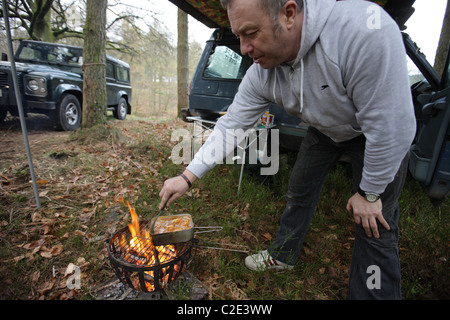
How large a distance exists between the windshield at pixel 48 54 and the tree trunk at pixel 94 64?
131 inches

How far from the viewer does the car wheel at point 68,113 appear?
19.3 ft

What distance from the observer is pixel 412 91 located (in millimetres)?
3582

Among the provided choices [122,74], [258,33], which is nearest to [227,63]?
[258,33]

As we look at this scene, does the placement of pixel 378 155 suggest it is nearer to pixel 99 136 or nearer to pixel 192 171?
pixel 192 171

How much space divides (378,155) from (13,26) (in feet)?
57.8

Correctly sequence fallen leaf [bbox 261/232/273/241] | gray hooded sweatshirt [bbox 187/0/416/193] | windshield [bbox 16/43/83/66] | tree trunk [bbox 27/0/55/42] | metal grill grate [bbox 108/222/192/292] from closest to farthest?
1. gray hooded sweatshirt [bbox 187/0/416/193]
2. metal grill grate [bbox 108/222/192/292]
3. fallen leaf [bbox 261/232/273/241]
4. windshield [bbox 16/43/83/66]
5. tree trunk [bbox 27/0/55/42]

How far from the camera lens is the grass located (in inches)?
75.1

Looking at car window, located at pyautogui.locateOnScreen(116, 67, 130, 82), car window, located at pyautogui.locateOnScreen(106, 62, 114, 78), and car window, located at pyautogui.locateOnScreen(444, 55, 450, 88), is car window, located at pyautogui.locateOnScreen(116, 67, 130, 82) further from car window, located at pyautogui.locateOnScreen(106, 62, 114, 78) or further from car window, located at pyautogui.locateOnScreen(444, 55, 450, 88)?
car window, located at pyautogui.locateOnScreen(444, 55, 450, 88)

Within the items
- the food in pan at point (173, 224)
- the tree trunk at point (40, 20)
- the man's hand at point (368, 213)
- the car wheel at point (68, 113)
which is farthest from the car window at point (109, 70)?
the man's hand at point (368, 213)

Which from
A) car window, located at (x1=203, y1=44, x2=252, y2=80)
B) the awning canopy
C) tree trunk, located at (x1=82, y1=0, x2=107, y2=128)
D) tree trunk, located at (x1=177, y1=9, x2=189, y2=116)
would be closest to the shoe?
car window, located at (x1=203, y1=44, x2=252, y2=80)

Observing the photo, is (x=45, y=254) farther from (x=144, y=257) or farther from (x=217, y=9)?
(x=217, y=9)

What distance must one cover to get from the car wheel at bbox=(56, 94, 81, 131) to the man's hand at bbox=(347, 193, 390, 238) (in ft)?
22.6

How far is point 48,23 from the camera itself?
1151cm

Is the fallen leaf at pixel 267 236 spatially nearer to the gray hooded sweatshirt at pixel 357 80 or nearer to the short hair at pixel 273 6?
the gray hooded sweatshirt at pixel 357 80
